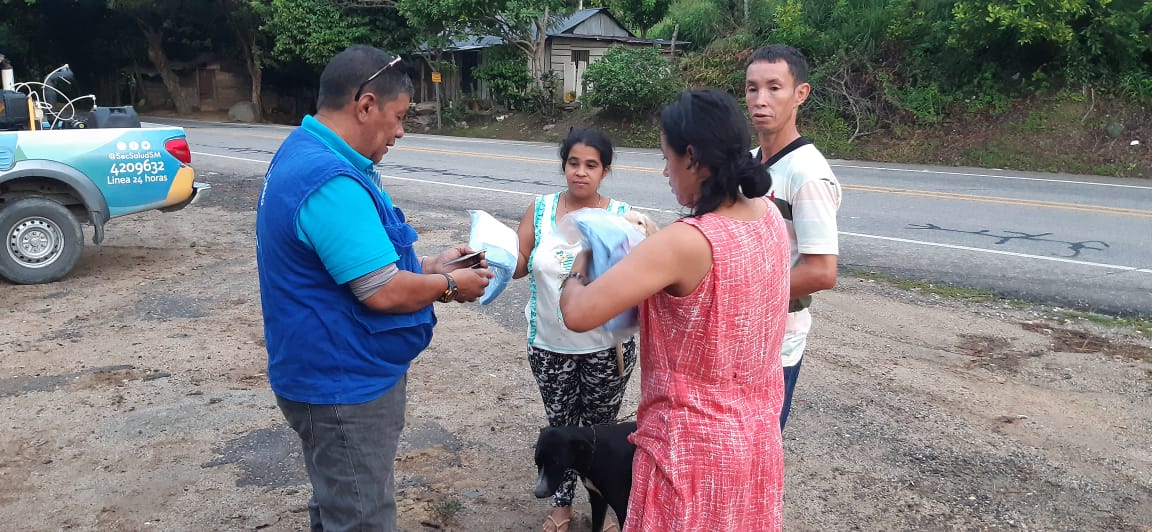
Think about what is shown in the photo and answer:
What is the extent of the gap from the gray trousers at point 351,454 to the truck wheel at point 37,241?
6184mm

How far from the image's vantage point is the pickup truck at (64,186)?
23.6ft

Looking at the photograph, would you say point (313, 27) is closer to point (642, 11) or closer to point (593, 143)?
point (642, 11)

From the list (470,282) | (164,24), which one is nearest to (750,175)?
(470,282)

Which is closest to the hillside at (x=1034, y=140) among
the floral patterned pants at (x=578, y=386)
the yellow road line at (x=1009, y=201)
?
the yellow road line at (x=1009, y=201)

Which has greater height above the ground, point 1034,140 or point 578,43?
point 578,43

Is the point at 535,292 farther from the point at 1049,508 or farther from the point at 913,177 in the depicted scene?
the point at 913,177

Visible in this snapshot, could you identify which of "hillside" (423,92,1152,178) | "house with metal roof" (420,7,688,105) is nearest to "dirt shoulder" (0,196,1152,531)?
"hillside" (423,92,1152,178)

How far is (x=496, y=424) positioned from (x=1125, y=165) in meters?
15.5

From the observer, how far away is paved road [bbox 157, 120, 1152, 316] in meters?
7.72

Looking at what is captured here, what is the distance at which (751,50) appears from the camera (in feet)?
75.4

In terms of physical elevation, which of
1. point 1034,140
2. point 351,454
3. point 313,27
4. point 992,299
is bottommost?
point 992,299

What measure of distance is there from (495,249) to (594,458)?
2.45 ft

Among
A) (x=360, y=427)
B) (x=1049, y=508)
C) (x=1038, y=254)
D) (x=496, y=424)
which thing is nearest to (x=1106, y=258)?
(x=1038, y=254)

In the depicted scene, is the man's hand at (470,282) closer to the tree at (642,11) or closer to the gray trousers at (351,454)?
the gray trousers at (351,454)
